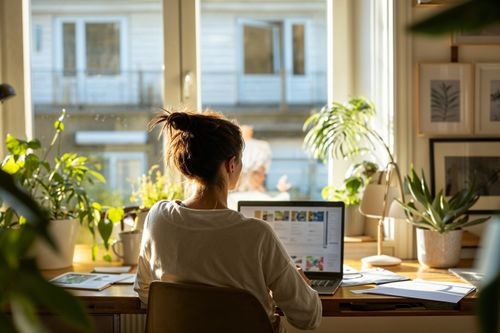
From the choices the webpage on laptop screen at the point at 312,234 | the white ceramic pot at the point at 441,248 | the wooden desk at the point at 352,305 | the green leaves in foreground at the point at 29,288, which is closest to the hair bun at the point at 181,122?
the wooden desk at the point at 352,305

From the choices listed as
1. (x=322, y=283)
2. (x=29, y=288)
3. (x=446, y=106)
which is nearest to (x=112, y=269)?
(x=322, y=283)

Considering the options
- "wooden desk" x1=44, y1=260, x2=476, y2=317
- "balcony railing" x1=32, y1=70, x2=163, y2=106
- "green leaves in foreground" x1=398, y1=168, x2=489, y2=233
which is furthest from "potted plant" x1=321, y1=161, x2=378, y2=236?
"balcony railing" x1=32, y1=70, x2=163, y2=106

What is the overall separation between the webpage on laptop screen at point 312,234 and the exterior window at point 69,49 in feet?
4.04

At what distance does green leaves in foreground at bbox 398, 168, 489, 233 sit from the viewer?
106 inches

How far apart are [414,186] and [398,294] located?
62cm

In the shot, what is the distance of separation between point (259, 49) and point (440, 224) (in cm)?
112

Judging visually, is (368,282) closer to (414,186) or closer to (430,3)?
(414,186)

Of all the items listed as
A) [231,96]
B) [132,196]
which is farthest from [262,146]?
[132,196]

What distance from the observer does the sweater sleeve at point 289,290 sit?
1.87 meters

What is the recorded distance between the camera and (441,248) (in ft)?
8.83

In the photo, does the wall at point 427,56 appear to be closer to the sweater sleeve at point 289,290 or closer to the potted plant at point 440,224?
the potted plant at point 440,224

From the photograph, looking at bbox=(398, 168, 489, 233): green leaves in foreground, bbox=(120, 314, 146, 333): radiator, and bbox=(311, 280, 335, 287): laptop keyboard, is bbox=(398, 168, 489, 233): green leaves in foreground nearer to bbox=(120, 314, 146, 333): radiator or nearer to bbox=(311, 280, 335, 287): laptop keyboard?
bbox=(311, 280, 335, 287): laptop keyboard

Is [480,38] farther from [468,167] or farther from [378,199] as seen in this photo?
[378,199]

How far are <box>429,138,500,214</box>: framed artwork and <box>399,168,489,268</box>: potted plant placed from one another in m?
0.20
